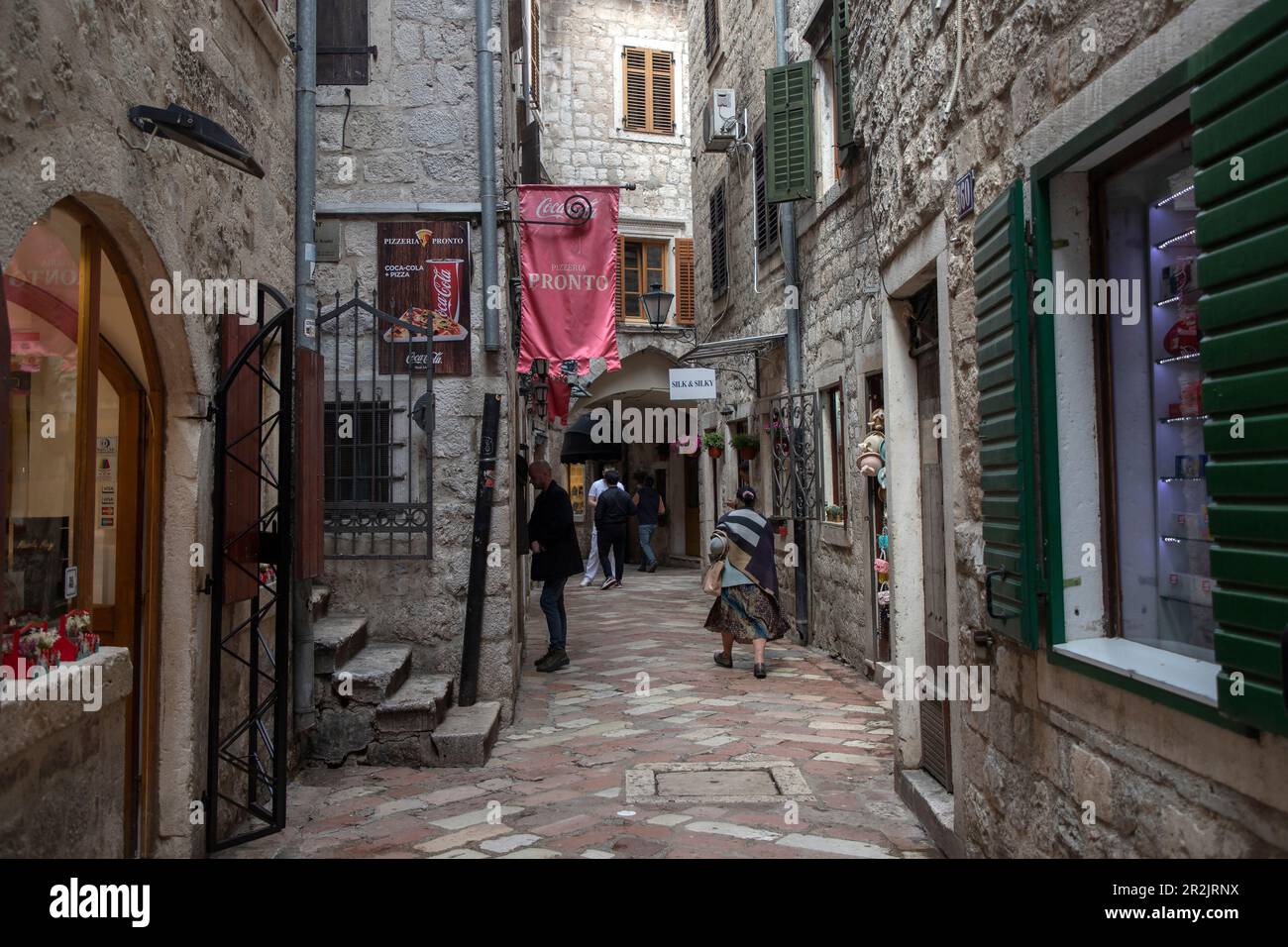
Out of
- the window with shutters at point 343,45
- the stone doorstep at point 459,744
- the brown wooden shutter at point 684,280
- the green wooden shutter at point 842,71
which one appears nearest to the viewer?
the stone doorstep at point 459,744

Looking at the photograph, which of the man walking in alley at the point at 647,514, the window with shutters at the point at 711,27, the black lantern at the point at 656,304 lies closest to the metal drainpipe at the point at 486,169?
the window with shutters at the point at 711,27

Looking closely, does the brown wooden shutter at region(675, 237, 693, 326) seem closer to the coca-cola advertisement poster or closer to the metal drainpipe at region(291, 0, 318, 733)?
the coca-cola advertisement poster

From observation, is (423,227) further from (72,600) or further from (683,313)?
(683,313)

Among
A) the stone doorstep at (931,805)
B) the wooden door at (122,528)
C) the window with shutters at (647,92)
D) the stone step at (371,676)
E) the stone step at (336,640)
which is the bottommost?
the stone doorstep at (931,805)

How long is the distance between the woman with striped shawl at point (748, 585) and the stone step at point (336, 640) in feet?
9.66

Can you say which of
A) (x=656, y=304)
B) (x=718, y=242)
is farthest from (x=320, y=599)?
(x=656, y=304)

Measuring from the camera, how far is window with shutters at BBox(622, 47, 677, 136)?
20.9 metres

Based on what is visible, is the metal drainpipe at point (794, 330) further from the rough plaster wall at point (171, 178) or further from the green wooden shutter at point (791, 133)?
the rough plaster wall at point (171, 178)

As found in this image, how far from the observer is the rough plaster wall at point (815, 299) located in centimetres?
855

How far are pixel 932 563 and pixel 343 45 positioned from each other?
204 inches

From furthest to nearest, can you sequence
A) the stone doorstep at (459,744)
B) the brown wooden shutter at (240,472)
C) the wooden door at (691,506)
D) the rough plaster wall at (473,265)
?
the wooden door at (691,506)
the rough plaster wall at (473,265)
the stone doorstep at (459,744)
the brown wooden shutter at (240,472)

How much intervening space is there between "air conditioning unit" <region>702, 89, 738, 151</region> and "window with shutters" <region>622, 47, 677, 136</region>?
7888 millimetres

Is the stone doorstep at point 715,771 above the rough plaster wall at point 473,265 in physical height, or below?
below
